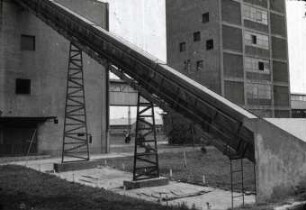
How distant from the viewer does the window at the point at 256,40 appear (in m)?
47.1

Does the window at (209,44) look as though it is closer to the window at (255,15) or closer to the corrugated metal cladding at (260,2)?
the window at (255,15)

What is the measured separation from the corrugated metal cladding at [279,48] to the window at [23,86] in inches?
1355

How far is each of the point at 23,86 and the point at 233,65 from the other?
26215 millimetres

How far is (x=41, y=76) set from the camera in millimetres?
28234

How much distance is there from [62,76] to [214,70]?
20805mm

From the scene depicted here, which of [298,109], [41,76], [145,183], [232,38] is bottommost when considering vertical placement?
[145,183]

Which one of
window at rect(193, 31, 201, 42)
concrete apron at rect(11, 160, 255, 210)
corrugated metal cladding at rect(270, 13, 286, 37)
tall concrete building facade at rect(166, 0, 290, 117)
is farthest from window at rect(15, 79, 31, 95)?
corrugated metal cladding at rect(270, 13, 286, 37)

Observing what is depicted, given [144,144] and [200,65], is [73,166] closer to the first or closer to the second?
[144,144]

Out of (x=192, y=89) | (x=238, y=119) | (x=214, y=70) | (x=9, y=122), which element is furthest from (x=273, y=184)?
(x=214, y=70)

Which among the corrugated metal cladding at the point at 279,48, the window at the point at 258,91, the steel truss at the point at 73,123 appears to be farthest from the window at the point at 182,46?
the steel truss at the point at 73,123

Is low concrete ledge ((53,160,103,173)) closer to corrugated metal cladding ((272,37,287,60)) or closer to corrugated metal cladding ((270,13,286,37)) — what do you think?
corrugated metal cladding ((272,37,287,60))

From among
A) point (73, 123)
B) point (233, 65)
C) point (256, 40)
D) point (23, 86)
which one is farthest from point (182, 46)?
point (23, 86)

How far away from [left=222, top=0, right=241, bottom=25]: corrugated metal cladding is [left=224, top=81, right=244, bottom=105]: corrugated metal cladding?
7734mm

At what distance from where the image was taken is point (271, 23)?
5059cm
